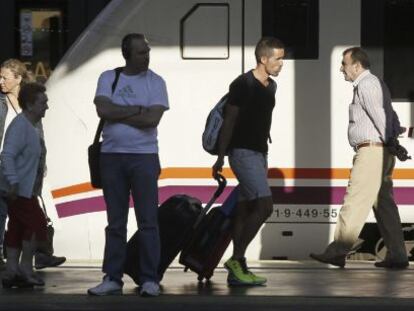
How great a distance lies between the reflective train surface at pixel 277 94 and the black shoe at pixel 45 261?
0.93 meters

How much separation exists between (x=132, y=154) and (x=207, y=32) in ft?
10.8

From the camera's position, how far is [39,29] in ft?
57.7

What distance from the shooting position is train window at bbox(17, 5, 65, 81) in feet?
57.7

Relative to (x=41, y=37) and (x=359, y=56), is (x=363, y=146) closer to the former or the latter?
(x=359, y=56)

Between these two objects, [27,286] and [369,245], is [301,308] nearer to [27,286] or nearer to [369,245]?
[27,286]

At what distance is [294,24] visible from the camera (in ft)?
42.8

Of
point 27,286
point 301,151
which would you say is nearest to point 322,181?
point 301,151

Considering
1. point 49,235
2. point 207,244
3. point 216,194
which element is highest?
point 216,194

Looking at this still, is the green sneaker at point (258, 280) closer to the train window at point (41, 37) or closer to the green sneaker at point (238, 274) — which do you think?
the green sneaker at point (238, 274)

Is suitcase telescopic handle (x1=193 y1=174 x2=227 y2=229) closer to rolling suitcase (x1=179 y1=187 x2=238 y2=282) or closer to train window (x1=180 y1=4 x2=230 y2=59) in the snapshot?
rolling suitcase (x1=179 y1=187 x2=238 y2=282)

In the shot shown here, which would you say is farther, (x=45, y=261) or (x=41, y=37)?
(x=41, y=37)

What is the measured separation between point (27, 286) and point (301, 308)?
6.95 feet

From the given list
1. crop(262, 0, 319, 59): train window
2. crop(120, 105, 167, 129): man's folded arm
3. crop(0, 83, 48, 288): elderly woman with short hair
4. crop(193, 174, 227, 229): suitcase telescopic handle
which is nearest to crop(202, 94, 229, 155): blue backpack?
→ crop(193, 174, 227, 229): suitcase telescopic handle

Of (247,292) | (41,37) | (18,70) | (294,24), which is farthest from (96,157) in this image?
(41,37)
